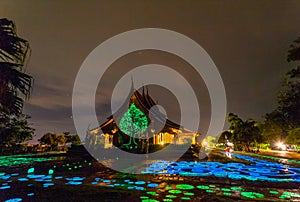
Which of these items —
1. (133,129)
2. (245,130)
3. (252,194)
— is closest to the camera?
(252,194)

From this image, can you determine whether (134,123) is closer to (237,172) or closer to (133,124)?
(133,124)

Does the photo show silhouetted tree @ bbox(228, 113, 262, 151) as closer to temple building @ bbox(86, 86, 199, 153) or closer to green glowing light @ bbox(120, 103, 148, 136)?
temple building @ bbox(86, 86, 199, 153)

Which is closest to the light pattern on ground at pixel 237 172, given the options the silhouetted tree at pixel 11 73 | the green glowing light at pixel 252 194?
the green glowing light at pixel 252 194

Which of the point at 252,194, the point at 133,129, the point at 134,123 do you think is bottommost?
the point at 252,194

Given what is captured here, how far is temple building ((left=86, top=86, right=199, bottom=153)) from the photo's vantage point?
19.3 metres

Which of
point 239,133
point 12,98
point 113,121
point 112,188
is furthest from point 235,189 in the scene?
point 239,133

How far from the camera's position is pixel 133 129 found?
19266mm

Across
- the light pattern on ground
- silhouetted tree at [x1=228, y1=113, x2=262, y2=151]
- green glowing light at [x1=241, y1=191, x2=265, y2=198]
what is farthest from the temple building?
green glowing light at [x1=241, y1=191, x2=265, y2=198]

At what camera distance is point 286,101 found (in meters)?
13.2

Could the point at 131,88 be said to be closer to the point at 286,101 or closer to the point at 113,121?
the point at 113,121

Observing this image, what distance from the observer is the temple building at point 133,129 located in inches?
758

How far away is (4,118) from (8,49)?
1031 millimetres

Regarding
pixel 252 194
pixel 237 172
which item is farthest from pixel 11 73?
pixel 237 172

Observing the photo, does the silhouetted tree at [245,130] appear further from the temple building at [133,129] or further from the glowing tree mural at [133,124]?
the glowing tree mural at [133,124]
